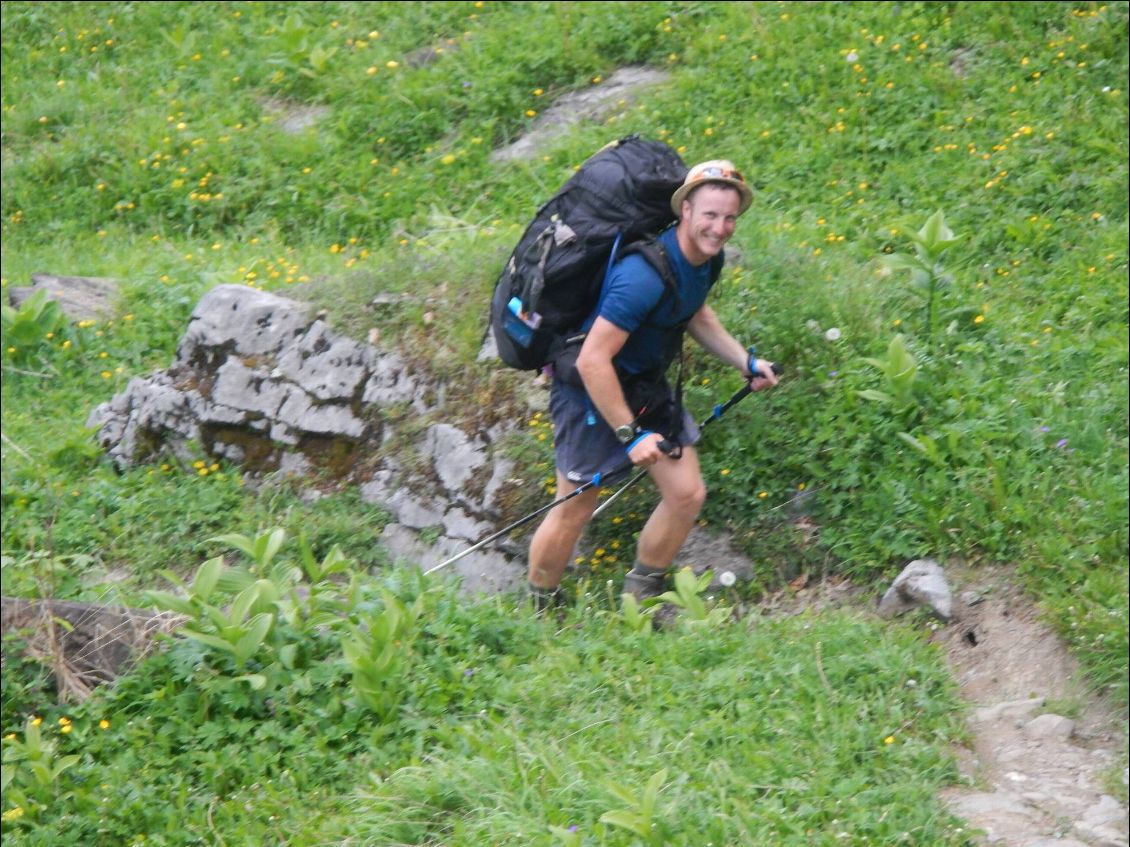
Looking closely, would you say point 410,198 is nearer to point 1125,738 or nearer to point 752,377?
point 752,377

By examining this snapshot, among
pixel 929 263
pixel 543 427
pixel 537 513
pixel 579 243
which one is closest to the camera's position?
pixel 579 243

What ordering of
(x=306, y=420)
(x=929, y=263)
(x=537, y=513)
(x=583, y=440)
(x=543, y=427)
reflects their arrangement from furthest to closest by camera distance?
(x=306, y=420)
(x=543, y=427)
(x=929, y=263)
(x=537, y=513)
(x=583, y=440)

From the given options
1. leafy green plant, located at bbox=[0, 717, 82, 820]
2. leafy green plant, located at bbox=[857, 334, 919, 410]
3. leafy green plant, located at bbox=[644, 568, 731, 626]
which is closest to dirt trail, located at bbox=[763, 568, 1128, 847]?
leafy green plant, located at bbox=[644, 568, 731, 626]

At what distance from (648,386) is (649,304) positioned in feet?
1.88

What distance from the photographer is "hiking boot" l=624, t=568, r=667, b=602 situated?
595cm

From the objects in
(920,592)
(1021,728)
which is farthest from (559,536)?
(1021,728)

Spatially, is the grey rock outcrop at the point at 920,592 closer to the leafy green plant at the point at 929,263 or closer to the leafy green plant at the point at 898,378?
the leafy green plant at the point at 898,378

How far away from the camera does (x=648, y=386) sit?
5.82m

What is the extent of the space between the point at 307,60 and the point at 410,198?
253 cm

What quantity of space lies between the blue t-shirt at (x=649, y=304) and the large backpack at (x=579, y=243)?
0.08 metres

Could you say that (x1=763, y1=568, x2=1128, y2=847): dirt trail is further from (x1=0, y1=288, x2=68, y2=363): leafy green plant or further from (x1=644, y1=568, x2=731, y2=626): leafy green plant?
(x1=0, y1=288, x2=68, y2=363): leafy green plant

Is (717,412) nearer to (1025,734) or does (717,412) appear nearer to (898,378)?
(898,378)

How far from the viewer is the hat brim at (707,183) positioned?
17.3 ft

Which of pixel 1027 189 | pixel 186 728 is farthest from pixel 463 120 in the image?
pixel 186 728
